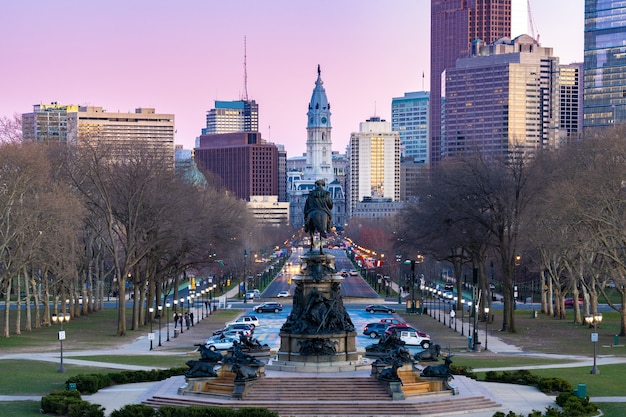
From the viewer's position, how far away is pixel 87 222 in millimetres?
98562

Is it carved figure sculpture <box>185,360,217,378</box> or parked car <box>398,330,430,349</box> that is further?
parked car <box>398,330,430,349</box>

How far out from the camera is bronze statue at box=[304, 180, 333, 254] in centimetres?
5197

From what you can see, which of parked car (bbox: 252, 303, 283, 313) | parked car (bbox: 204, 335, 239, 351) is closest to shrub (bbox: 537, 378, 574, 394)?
parked car (bbox: 204, 335, 239, 351)

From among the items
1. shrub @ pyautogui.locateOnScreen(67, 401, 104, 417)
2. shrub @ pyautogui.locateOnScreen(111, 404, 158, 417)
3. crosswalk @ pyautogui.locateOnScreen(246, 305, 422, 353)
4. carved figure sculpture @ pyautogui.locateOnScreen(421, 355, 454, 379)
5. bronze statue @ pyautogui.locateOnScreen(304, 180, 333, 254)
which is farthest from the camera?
crosswalk @ pyautogui.locateOnScreen(246, 305, 422, 353)

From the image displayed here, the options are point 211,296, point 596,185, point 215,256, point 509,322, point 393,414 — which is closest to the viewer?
point 393,414

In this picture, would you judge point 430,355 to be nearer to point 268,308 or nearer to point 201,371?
point 201,371

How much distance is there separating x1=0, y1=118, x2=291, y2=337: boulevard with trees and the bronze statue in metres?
28.2

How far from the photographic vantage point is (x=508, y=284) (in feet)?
290

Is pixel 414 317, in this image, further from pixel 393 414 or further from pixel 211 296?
pixel 393 414

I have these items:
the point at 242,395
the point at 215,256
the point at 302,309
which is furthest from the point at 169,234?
the point at 242,395

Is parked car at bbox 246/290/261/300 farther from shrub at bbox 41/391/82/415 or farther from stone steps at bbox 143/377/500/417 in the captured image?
shrub at bbox 41/391/82/415

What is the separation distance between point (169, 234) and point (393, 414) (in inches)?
1978

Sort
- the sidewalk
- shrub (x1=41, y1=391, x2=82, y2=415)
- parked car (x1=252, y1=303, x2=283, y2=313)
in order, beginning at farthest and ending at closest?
parked car (x1=252, y1=303, x2=283, y2=313)
the sidewalk
shrub (x1=41, y1=391, x2=82, y2=415)

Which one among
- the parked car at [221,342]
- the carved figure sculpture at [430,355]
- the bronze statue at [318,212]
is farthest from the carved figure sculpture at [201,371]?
the parked car at [221,342]
